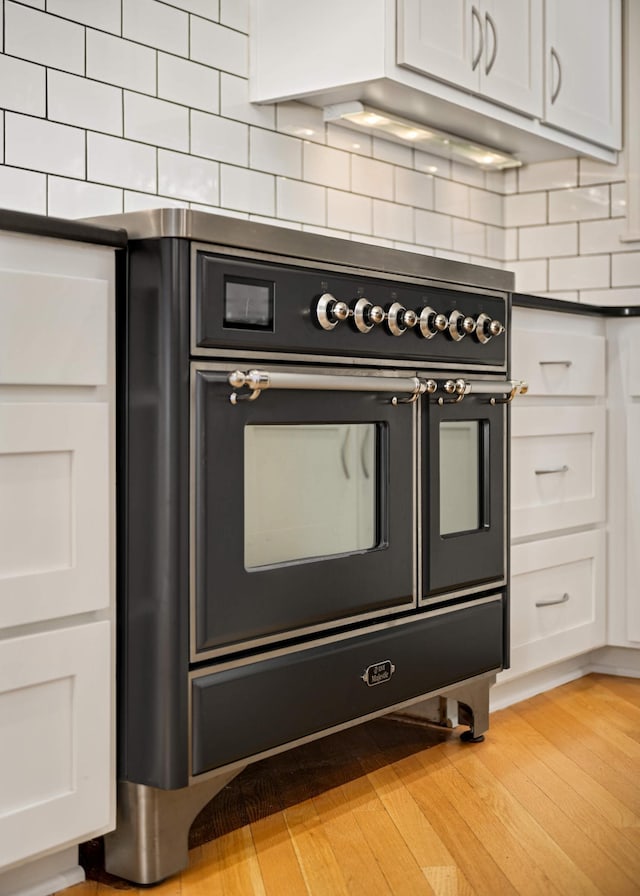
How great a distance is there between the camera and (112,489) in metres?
1.59

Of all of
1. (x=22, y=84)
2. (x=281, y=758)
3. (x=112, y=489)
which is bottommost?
(x=281, y=758)

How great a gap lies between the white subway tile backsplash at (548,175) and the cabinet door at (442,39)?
767 mm

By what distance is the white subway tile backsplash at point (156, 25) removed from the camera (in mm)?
2193

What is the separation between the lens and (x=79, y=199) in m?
2.09

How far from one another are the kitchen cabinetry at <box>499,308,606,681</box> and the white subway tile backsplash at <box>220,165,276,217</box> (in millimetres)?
655

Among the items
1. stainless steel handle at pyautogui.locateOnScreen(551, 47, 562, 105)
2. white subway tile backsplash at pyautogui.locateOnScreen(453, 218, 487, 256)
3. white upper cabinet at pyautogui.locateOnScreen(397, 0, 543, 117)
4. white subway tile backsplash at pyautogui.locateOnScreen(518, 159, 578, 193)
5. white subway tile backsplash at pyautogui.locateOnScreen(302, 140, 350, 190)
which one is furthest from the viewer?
white subway tile backsplash at pyautogui.locateOnScreen(518, 159, 578, 193)

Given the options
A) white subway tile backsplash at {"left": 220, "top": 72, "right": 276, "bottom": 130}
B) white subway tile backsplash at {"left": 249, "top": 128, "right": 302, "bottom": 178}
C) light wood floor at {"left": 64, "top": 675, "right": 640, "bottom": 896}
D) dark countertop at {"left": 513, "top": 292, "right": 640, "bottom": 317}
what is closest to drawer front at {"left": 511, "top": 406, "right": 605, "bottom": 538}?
dark countertop at {"left": 513, "top": 292, "right": 640, "bottom": 317}

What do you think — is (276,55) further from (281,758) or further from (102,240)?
(281,758)

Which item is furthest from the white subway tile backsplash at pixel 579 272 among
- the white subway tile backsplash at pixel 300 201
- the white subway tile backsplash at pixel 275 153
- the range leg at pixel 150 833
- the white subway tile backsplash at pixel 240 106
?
the range leg at pixel 150 833

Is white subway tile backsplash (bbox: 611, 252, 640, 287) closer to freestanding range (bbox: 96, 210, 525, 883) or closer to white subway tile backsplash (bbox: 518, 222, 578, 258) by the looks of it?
white subway tile backsplash (bbox: 518, 222, 578, 258)

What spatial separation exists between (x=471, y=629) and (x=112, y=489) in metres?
0.95

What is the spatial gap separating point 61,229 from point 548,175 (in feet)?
7.21

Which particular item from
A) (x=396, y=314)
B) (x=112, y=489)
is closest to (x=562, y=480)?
(x=396, y=314)

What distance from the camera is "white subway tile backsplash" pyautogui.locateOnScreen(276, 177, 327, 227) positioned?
2572 millimetres
